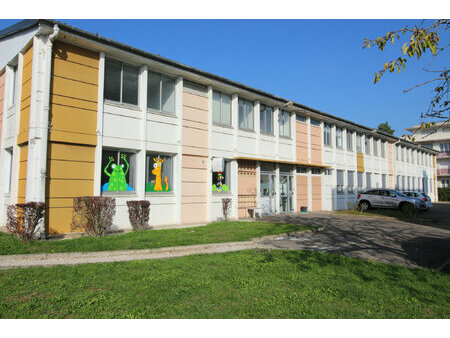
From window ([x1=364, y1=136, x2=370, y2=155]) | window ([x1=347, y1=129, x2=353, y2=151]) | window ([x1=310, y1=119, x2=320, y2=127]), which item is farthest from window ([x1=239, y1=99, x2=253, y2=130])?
window ([x1=364, y1=136, x2=370, y2=155])

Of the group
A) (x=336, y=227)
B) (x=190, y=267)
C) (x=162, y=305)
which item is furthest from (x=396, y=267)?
(x=336, y=227)

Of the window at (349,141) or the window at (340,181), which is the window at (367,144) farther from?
the window at (340,181)

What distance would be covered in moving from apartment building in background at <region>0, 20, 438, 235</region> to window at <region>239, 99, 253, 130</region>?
56 mm

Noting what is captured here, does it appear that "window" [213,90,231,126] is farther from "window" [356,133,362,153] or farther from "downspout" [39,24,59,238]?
"window" [356,133,362,153]

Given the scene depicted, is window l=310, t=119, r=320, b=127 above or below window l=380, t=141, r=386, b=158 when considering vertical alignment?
above

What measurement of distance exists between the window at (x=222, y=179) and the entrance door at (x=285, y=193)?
14.8 feet

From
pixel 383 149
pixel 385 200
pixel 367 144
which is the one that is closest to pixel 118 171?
pixel 385 200

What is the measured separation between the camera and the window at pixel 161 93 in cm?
1262

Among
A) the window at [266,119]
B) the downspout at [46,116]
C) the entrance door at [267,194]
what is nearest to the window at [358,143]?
the window at [266,119]

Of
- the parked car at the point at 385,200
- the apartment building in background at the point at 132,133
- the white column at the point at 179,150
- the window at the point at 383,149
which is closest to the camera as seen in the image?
the apartment building in background at the point at 132,133

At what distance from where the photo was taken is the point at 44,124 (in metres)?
9.33

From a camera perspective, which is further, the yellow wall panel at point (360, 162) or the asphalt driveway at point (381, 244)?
the yellow wall panel at point (360, 162)

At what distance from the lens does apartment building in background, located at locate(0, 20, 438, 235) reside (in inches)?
378

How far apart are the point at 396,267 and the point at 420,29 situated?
4.33 m
